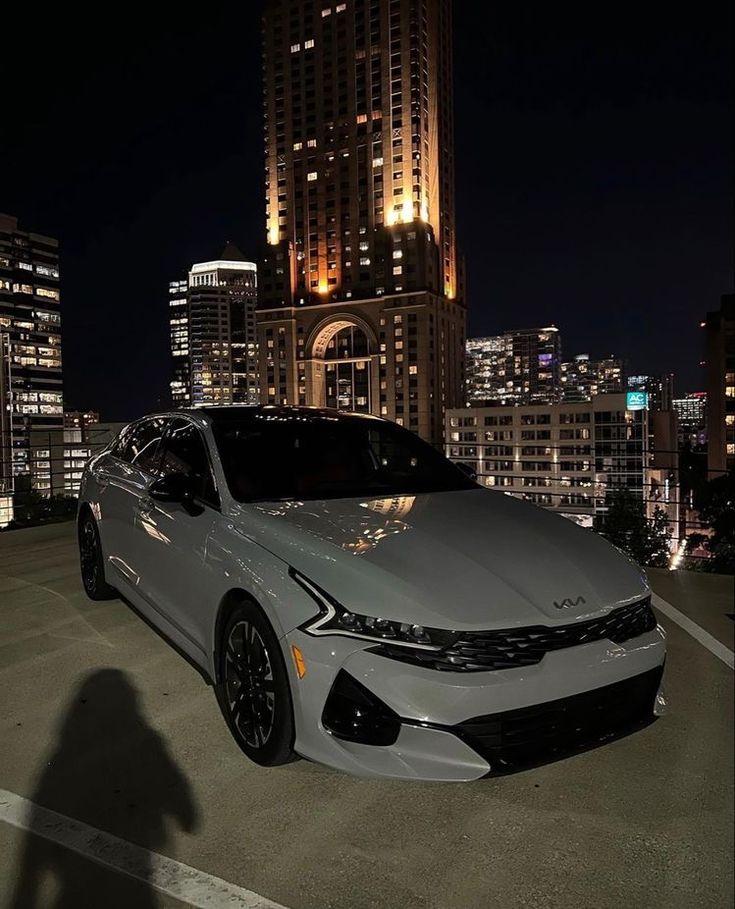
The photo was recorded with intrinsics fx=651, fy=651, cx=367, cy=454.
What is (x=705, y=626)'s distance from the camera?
168 inches

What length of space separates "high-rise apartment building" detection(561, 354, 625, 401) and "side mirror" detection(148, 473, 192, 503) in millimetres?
170546

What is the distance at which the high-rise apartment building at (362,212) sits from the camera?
10894 cm

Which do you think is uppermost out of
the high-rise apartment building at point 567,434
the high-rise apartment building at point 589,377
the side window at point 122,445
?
the high-rise apartment building at point 589,377

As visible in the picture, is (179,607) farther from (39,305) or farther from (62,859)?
(39,305)

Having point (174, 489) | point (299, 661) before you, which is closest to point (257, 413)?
point (174, 489)

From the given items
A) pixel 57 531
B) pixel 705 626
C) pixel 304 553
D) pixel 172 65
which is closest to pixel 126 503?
pixel 304 553

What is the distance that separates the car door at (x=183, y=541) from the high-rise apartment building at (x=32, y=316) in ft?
388

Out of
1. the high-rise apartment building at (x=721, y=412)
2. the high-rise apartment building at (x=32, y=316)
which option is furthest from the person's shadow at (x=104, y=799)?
the high-rise apartment building at (x=32, y=316)

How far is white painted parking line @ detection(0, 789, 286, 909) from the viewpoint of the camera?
185 cm

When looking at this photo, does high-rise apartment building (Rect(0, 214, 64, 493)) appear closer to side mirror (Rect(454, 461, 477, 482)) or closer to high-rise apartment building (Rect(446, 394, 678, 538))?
high-rise apartment building (Rect(446, 394, 678, 538))

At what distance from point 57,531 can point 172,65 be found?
79.7 m

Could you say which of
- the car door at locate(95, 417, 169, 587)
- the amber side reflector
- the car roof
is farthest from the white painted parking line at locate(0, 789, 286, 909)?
the car roof

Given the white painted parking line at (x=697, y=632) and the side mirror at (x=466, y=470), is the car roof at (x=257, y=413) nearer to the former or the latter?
the side mirror at (x=466, y=470)

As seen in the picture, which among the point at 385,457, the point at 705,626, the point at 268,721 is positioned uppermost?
the point at 385,457
